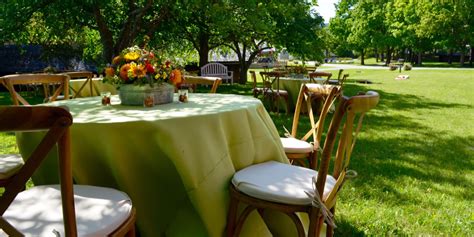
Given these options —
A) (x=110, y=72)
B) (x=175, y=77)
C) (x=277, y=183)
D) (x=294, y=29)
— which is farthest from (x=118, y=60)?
(x=294, y=29)

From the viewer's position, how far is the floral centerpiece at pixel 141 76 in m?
2.34

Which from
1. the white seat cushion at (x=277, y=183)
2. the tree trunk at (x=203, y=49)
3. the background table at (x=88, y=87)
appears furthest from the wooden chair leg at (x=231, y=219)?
the tree trunk at (x=203, y=49)

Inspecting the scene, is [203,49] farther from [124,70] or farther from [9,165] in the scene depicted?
[9,165]

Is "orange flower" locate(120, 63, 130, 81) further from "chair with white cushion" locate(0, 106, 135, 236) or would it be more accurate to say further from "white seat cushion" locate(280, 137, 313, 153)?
"white seat cushion" locate(280, 137, 313, 153)

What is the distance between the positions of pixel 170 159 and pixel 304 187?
680 millimetres

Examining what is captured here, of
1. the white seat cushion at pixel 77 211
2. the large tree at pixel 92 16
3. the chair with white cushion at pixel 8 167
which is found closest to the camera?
the white seat cushion at pixel 77 211

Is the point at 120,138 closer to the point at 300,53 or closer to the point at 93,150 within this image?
the point at 93,150

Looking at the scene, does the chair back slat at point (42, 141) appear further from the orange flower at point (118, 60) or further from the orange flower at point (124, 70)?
the orange flower at point (118, 60)

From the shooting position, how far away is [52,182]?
208cm

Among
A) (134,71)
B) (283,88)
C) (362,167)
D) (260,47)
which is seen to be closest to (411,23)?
(260,47)

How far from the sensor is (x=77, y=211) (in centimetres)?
148

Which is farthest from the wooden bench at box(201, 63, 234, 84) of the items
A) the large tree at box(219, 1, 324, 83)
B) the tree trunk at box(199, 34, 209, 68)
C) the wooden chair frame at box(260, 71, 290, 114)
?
the wooden chair frame at box(260, 71, 290, 114)

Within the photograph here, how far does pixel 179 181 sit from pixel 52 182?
773mm

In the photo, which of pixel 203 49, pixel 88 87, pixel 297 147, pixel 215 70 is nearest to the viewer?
pixel 297 147
